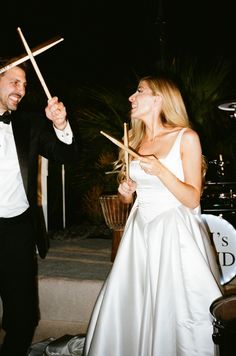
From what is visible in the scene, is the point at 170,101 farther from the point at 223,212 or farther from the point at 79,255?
the point at 79,255

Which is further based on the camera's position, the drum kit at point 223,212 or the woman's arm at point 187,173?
the drum kit at point 223,212

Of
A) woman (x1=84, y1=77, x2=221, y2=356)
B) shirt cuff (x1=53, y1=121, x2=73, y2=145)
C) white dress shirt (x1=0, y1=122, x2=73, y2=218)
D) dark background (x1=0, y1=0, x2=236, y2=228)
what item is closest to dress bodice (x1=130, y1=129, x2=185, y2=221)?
woman (x1=84, y1=77, x2=221, y2=356)

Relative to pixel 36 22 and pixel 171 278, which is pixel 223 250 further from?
pixel 36 22

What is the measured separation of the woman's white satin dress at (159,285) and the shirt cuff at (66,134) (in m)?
0.43

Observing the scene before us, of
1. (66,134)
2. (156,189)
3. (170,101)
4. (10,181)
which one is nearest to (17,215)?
(10,181)

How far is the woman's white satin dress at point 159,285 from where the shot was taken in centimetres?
185

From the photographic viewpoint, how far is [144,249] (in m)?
2.08

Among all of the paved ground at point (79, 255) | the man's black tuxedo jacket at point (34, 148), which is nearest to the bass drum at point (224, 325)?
the man's black tuxedo jacket at point (34, 148)

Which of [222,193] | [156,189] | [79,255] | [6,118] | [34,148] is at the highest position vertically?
[6,118]

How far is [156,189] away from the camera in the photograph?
207 centimetres

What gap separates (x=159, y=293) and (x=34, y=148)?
1.15 m

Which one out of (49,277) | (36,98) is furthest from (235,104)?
(36,98)

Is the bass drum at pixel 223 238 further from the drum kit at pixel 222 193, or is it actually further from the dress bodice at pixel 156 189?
the dress bodice at pixel 156 189

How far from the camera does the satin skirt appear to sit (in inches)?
72.7
